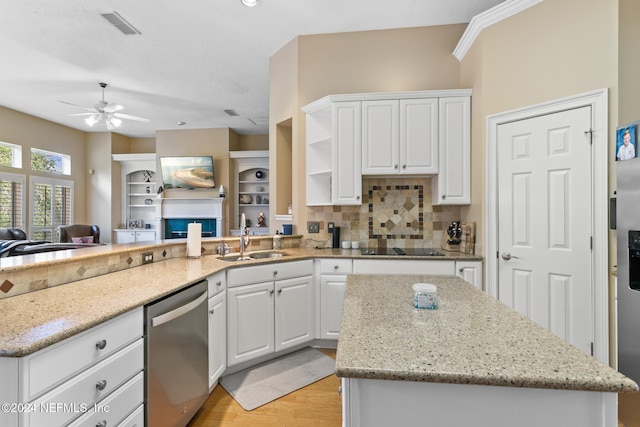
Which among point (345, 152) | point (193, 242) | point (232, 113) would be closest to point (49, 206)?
point (232, 113)

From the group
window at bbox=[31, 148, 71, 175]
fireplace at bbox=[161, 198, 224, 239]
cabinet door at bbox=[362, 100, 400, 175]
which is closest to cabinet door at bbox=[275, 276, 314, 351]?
cabinet door at bbox=[362, 100, 400, 175]

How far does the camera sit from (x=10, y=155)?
5879mm

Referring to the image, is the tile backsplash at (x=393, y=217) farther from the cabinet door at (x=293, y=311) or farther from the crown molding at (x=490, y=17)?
the crown molding at (x=490, y=17)

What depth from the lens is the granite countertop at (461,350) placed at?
0.73 meters

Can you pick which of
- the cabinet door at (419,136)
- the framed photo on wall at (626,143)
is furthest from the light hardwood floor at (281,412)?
the framed photo on wall at (626,143)

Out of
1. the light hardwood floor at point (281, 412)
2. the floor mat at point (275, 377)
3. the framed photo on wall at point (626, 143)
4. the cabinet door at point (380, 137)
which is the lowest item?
the light hardwood floor at point (281, 412)

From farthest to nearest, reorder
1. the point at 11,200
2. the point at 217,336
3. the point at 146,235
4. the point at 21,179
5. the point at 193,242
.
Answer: the point at 146,235
the point at 21,179
the point at 11,200
the point at 193,242
the point at 217,336

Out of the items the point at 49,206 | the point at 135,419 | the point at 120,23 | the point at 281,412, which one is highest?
the point at 120,23

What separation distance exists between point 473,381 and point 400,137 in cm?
267

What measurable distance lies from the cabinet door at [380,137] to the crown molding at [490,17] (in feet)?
2.89

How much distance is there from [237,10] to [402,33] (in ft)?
5.68

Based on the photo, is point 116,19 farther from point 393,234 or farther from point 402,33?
point 393,234

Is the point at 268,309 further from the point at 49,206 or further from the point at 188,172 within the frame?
the point at 49,206

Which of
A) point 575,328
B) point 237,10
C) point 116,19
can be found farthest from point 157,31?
point 575,328
